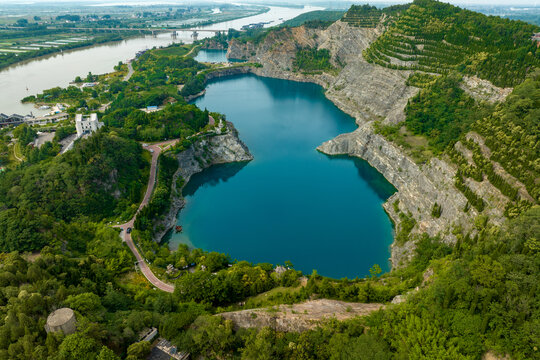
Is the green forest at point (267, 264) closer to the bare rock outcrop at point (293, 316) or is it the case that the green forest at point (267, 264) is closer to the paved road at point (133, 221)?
the bare rock outcrop at point (293, 316)

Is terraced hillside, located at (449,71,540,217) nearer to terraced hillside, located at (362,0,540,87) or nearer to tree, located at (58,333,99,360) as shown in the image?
terraced hillside, located at (362,0,540,87)

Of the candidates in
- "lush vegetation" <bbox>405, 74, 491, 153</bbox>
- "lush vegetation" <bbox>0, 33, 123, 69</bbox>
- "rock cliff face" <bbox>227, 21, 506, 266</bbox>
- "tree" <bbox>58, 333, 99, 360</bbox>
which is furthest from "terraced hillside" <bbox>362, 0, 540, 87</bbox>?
"lush vegetation" <bbox>0, 33, 123, 69</bbox>

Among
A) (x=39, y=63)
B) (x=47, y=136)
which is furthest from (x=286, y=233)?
(x=39, y=63)

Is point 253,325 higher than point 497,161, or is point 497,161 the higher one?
point 497,161

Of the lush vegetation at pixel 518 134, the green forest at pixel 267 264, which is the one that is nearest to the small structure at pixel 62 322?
the green forest at pixel 267 264

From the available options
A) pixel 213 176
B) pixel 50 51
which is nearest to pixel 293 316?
pixel 213 176

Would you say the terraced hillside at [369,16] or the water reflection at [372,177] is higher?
the terraced hillside at [369,16]

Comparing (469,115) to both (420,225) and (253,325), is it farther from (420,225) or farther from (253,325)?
(253,325)
